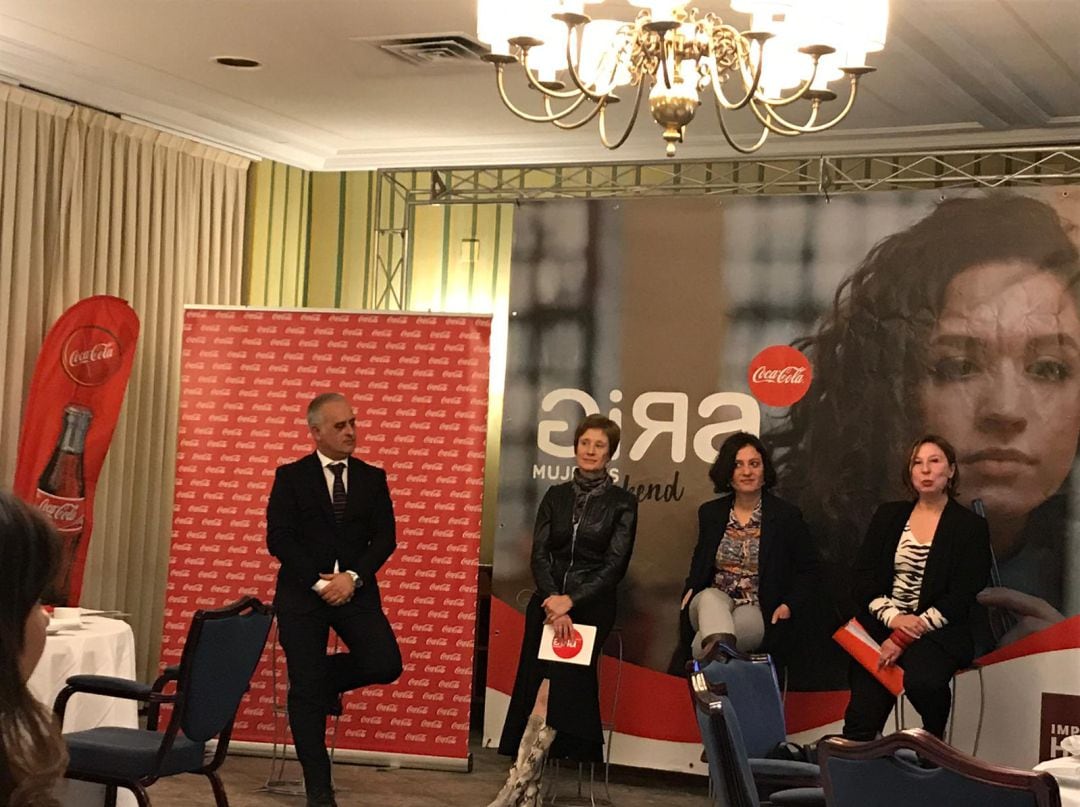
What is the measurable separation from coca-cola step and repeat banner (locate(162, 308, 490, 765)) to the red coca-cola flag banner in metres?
0.42

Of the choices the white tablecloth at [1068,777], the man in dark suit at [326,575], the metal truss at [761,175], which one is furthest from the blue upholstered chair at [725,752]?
the metal truss at [761,175]

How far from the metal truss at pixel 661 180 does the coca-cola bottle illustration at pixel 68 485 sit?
1.68 metres

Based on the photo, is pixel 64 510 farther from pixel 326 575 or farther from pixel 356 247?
pixel 356 247

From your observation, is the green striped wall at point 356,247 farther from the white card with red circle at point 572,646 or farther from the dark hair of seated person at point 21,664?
the dark hair of seated person at point 21,664

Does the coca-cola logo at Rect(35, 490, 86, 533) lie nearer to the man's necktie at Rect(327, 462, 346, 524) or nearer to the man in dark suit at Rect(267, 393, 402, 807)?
the man in dark suit at Rect(267, 393, 402, 807)

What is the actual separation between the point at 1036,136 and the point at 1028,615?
286 centimetres

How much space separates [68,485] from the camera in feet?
21.9

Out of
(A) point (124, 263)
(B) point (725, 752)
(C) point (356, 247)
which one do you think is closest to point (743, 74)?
(B) point (725, 752)

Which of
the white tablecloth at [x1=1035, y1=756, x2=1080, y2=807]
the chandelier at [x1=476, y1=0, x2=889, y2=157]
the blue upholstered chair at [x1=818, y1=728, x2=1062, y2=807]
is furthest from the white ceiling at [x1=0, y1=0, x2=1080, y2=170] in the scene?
the blue upholstered chair at [x1=818, y1=728, x2=1062, y2=807]

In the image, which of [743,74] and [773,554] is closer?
[743,74]

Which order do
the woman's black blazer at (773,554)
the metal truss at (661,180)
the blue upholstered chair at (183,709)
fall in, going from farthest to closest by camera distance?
the metal truss at (661,180) < the woman's black blazer at (773,554) < the blue upholstered chair at (183,709)

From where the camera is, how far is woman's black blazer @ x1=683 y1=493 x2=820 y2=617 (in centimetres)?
616

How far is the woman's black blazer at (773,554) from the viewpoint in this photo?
616 centimetres

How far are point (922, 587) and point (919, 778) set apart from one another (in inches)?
114
